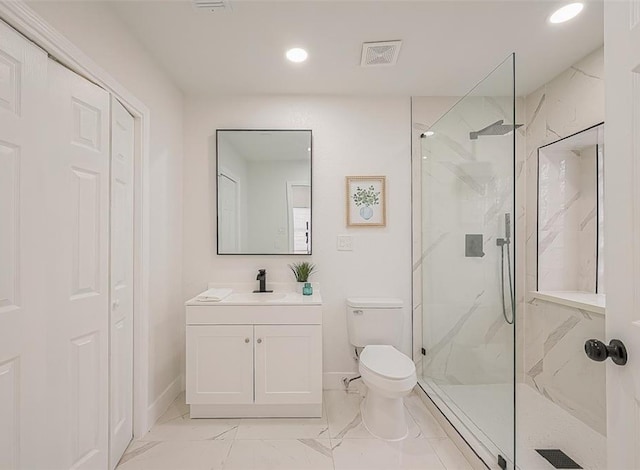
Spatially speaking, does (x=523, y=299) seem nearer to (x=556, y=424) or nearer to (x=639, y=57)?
(x=556, y=424)

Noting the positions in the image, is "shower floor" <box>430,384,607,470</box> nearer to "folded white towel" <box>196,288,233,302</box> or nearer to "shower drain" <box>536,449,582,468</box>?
"shower drain" <box>536,449,582,468</box>

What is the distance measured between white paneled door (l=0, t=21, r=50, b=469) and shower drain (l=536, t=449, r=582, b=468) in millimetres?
2367

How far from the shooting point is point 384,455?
1.85m

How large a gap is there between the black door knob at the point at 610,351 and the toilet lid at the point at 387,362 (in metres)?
1.21

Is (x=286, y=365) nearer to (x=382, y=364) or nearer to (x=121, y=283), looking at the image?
(x=382, y=364)

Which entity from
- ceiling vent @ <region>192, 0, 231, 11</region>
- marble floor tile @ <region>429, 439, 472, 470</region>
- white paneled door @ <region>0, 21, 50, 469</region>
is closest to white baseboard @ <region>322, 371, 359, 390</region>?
marble floor tile @ <region>429, 439, 472, 470</region>

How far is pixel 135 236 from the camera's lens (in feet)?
6.50

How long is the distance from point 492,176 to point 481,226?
29 centimetres

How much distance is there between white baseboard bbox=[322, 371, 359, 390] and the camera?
268 centimetres

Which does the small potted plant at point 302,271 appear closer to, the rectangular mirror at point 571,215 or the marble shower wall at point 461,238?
the marble shower wall at point 461,238

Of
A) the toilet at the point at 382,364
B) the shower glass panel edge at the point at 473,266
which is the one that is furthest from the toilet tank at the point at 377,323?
the shower glass panel edge at the point at 473,266

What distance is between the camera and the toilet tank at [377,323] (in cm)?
250

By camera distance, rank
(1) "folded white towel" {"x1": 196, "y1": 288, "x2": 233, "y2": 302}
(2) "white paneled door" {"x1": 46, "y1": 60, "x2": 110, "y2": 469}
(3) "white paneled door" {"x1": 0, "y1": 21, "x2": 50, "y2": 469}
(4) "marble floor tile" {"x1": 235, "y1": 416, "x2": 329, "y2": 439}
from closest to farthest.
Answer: (3) "white paneled door" {"x1": 0, "y1": 21, "x2": 50, "y2": 469} → (2) "white paneled door" {"x1": 46, "y1": 60, "x2": 110, "y2": 469} → (4) "marble floor tile" {"x1": 235, "y1": 416, "x2": 329, "y2": 439} → (1) "folded white towel" {"x1": 196, "y1": 288, "x2": 233, "y2": 302}

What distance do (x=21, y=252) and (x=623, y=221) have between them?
6.08 ft
